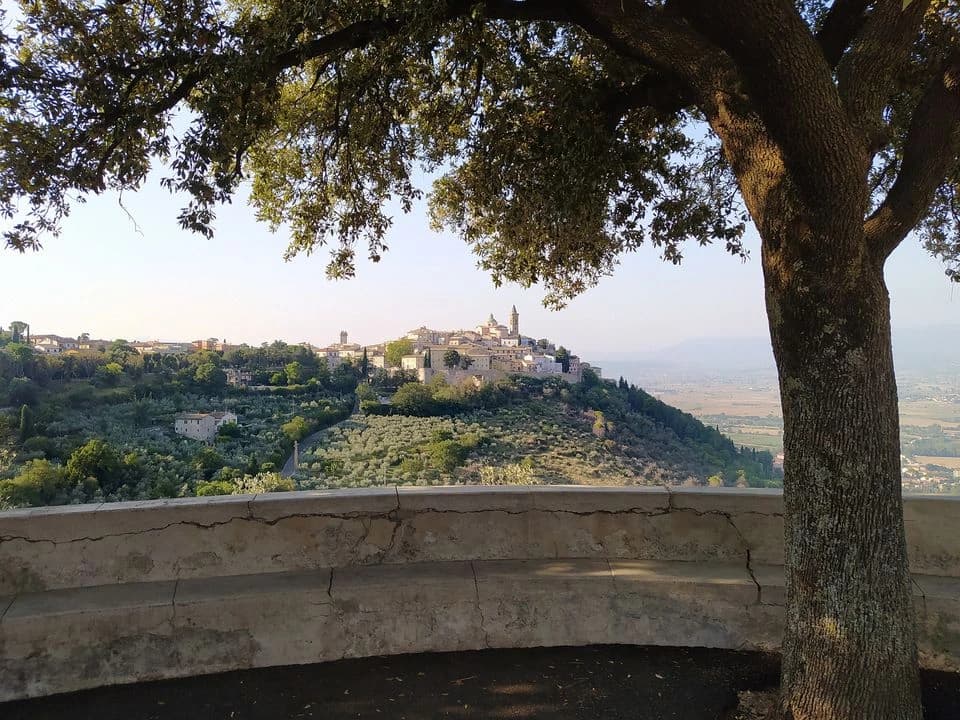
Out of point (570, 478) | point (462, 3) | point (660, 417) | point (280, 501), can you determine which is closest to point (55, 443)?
point (280, 501)

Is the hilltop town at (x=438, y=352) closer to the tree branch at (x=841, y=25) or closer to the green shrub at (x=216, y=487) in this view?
the green shrub at (x=216, y=487)

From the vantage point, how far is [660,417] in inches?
364

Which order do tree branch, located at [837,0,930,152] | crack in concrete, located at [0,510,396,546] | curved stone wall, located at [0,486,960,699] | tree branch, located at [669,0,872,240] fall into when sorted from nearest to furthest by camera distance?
tree branch, located at [669,0,872,240] < tree branch, located at [837,0,930,152] < curved stone wall, located at [0,486,960,699] < crack in concrete, located at [0,510,396,546]

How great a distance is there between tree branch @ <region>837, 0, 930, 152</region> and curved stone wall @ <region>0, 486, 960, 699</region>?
2.12 m

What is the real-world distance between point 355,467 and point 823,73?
5.89 meters

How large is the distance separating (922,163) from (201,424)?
7.87 meters

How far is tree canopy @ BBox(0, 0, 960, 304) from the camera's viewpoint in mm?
2580

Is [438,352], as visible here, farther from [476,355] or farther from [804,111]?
[804,111]

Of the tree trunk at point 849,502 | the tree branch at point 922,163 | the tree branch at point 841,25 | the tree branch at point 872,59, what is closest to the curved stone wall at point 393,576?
the tree trunk at point 849,502

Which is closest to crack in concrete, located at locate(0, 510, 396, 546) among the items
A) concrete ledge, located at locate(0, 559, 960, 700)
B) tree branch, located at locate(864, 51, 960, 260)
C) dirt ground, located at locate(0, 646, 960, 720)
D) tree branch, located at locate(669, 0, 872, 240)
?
concrete ledge, located at locate(0, 559, 960, 700)

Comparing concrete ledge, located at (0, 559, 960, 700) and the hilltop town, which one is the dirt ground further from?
the hilltop town

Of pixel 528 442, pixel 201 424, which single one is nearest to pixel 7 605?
pixel 201 424

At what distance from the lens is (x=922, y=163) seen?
Result: 2.66 meters

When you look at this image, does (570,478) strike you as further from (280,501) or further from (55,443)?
(55,443)
